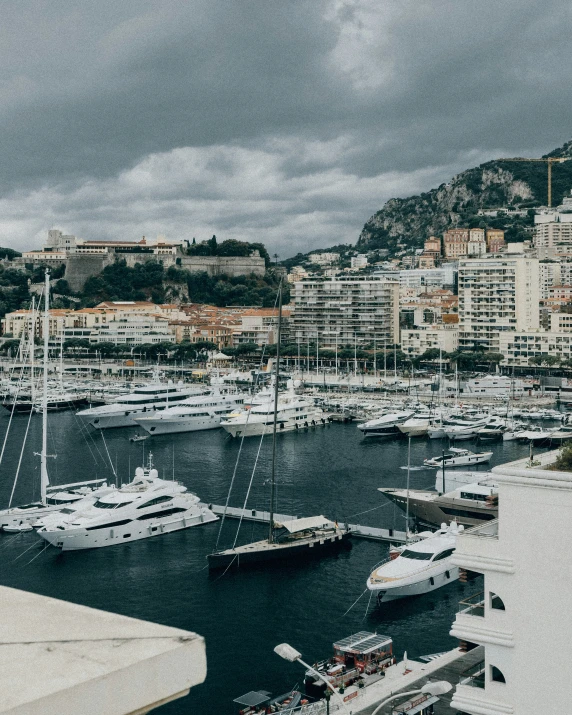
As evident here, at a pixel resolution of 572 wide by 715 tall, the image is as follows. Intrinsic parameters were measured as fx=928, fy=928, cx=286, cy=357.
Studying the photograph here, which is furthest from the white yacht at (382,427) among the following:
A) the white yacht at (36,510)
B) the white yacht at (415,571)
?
the white yacht at (415,571)

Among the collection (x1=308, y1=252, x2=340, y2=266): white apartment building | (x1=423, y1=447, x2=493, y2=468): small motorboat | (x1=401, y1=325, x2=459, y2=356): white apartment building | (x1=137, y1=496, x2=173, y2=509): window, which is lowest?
(x1=423, y1=447, x2=493, y2=468): small motorboat

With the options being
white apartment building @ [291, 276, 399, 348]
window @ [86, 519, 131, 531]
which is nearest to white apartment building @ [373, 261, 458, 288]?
white apartment building @ [291, 276, 399, 348]

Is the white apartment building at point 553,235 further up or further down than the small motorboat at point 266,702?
further up

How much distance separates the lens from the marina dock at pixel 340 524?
64.4ft

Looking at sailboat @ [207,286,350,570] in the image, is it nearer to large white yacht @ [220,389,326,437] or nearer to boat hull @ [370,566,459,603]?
boat hull @ [370,566,459,603]

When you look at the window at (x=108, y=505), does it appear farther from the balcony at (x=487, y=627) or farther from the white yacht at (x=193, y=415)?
the white yacht at (x=193, y=415)

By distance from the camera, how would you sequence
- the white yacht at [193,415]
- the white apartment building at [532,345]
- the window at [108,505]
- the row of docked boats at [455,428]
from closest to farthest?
the window at [108,505] < the row of docked boats at [455,428] < the white yacht at [193,415] < the white apartment building at [532,345]

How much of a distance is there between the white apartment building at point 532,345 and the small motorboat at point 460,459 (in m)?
27.0

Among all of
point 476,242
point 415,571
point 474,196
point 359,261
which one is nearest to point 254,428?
point 415,571

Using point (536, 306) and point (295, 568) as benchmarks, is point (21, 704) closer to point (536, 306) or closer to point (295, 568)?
point (295, 568)

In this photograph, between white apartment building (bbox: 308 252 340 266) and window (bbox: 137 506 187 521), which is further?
white apartment building (bbox: 308 252 340 266)

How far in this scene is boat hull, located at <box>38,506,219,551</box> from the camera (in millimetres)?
19234

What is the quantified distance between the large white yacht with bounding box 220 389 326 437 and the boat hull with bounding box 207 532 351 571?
15.5 meters

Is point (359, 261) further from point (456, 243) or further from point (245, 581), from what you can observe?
point (245, 581)
